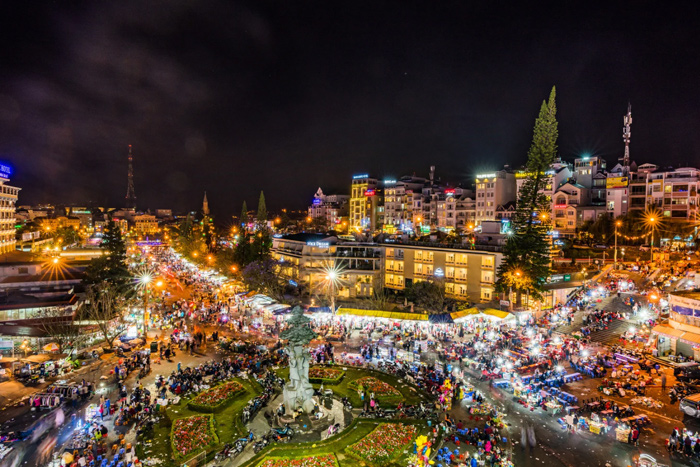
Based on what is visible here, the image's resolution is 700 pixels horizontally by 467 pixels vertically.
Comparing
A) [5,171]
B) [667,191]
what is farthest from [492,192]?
[5,171]

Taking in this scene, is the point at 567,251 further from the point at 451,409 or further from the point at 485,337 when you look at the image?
the point at 451,409

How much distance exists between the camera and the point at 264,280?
43.6 m

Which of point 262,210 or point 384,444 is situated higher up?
point 262,210

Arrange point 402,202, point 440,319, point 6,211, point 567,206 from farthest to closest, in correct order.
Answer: point 402,202 → point 567,206 → point 6,211 → point 440,319

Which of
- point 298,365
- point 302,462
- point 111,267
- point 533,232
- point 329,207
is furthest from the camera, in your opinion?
point 329,207

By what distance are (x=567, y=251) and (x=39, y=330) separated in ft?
188

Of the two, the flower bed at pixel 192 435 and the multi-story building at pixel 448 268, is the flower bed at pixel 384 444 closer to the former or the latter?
the flower bed at pixel 192 435

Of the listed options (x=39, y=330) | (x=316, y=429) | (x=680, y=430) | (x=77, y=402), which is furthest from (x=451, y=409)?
(x=39, y=330)

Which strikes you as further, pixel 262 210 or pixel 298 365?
pixel 262 210

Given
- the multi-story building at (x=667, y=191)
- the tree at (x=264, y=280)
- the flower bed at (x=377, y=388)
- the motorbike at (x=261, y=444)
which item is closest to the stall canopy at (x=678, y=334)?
the flower bed at (x=377, y=388)

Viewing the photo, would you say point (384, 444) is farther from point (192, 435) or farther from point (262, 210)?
point (262, 210)

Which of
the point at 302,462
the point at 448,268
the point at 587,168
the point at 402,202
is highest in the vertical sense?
the point at 587,168

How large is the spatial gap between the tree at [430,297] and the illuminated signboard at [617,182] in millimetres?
38844

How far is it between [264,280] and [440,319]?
22058 mm
